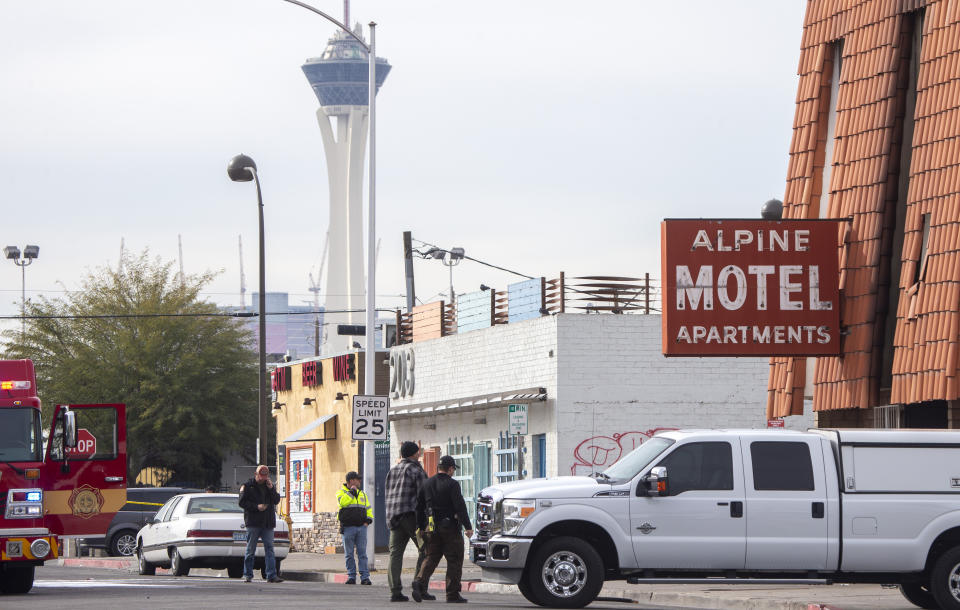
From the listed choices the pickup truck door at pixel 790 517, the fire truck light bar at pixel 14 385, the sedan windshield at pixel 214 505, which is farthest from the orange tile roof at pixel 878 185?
the fire truck light bar at pixel 14 385

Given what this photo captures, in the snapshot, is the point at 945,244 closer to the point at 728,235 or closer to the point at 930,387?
the point at 930,387

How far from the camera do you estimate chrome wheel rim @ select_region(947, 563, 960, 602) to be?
53.0 feet

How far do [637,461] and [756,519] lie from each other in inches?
54.5

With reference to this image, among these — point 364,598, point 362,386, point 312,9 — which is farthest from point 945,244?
point 362,386

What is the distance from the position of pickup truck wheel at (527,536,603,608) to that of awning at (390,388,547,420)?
13110mm

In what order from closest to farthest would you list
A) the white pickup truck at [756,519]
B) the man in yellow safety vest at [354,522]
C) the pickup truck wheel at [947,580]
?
the pickup truck wheel at [947,580] → the white pickup truck at [756,519] → the man in yellow safety vest at [354,522]

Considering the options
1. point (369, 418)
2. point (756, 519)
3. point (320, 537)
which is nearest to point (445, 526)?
point (756, 519)

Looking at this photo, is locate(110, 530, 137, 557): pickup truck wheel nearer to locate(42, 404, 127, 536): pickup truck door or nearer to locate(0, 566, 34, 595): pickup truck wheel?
locate(42, 404, 127, 536): pickup truck door

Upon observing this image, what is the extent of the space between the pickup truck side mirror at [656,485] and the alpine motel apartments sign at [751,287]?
5.14m

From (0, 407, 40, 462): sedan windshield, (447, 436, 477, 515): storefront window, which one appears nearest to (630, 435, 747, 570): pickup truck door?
(0, 407, 40, 462): sedan windshield

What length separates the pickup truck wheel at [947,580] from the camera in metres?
16.1

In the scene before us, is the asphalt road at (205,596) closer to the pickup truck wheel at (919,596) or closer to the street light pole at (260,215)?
the pickup truck wheel at (919,596)

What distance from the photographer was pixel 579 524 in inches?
652

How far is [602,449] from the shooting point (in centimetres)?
2920
